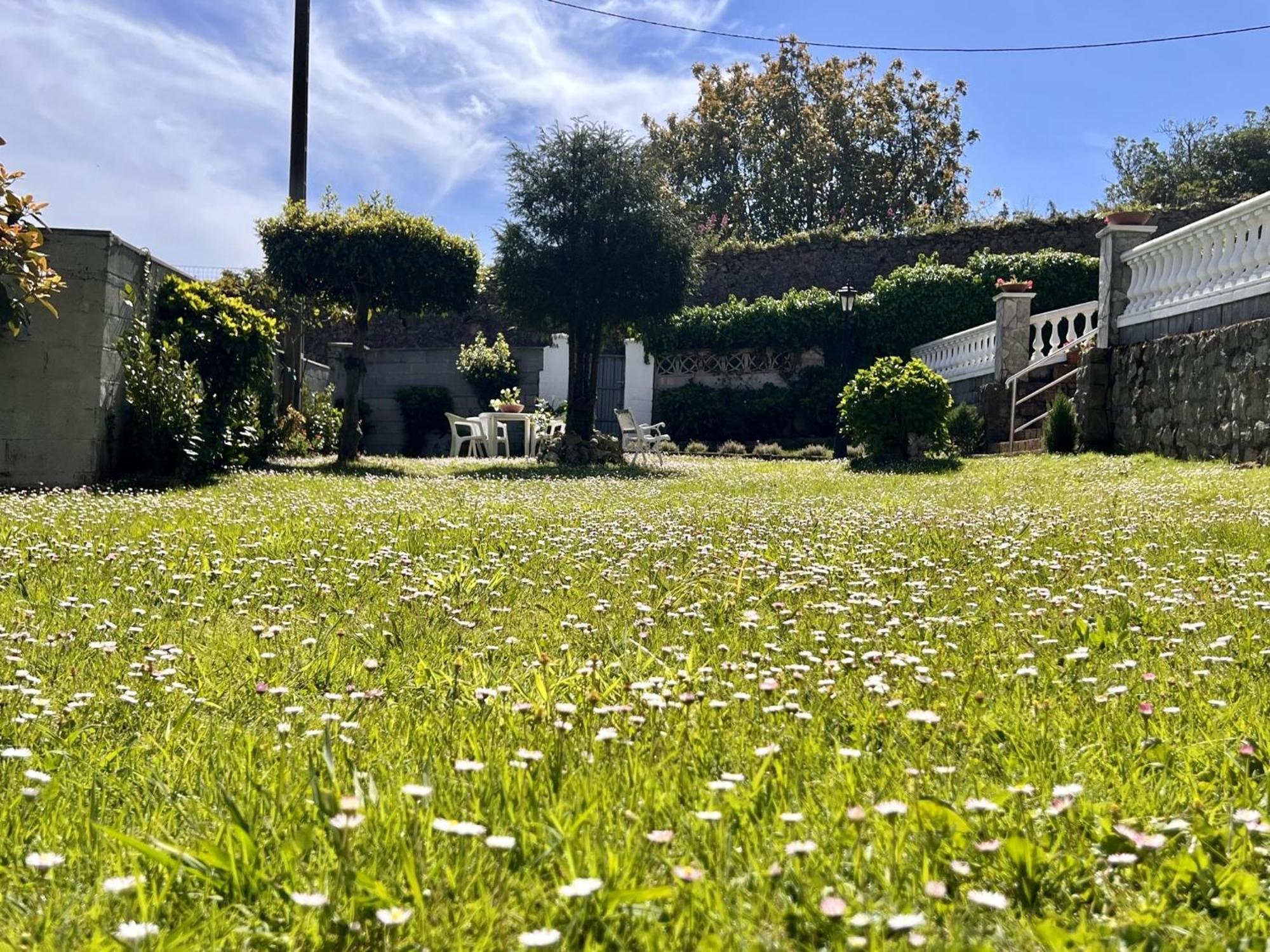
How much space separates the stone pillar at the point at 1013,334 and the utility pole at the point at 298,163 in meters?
11.7

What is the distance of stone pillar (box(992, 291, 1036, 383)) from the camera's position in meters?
16.8

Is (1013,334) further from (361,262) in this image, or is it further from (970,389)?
(361,262)

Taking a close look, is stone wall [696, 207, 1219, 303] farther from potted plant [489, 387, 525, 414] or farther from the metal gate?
potted plant [489, 387, 525, 414]

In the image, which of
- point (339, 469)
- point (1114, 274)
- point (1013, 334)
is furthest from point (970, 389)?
point (339, 469)

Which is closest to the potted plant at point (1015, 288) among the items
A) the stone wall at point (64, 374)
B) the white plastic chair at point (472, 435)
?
the white plastic chair at point (472, 435)

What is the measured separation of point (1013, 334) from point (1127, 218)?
3.53 metres

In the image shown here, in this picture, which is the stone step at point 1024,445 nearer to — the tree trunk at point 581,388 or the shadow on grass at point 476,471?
the shadow on grass at point 476,471

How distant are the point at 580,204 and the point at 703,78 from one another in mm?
25383

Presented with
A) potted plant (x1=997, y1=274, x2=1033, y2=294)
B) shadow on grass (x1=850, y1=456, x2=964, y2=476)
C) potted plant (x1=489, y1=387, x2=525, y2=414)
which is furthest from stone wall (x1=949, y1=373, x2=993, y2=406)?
potted plant (x1=489, y1=387, x2=525, y2=414)

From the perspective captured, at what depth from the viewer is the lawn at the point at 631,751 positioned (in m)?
1.42

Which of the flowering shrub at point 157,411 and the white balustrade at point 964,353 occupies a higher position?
the white balustrade at point 964,353

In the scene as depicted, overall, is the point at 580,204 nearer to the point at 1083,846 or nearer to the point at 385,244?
the point at 385,244

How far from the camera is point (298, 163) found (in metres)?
17.9

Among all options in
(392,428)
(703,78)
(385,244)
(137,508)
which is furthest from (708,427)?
(703,78)
